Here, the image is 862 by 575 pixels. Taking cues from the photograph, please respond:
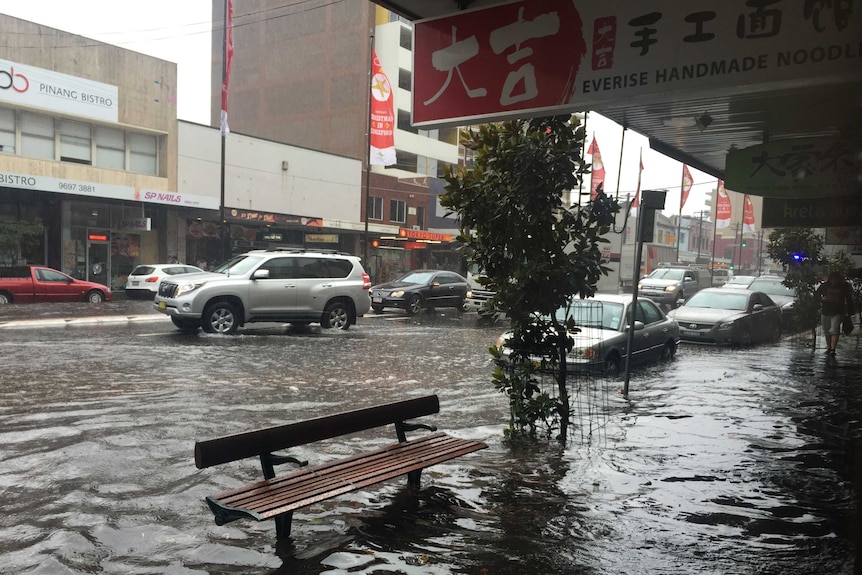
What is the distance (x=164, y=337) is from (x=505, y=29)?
37.4 ft

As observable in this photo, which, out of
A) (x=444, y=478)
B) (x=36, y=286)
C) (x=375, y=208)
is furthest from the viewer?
(x=375, y=208)

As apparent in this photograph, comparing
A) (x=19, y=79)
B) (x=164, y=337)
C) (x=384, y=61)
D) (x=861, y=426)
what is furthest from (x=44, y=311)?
(x=384, y=61)

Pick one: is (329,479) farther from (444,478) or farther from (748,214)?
(748,214)

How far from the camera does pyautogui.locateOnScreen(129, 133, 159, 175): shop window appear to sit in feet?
88.4

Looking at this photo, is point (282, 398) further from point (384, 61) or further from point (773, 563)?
point (384, 61)

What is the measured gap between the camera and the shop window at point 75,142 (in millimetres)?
24672

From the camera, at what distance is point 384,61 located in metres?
40.6

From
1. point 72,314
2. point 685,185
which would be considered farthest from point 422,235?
point 685,185

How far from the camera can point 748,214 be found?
889cm

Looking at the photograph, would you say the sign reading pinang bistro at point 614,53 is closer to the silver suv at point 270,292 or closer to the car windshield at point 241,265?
the silver suv at point 270,292

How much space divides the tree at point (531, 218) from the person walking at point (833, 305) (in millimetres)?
4545

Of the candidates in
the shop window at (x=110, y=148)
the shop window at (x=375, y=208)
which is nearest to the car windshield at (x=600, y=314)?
the shop window at (x=110, y=148)

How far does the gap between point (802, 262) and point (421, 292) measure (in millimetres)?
12882

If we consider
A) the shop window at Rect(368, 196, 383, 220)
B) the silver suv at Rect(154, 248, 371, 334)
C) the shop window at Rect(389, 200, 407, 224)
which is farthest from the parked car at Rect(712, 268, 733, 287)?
the shop window at Rect(389, 200, 407, 224)
